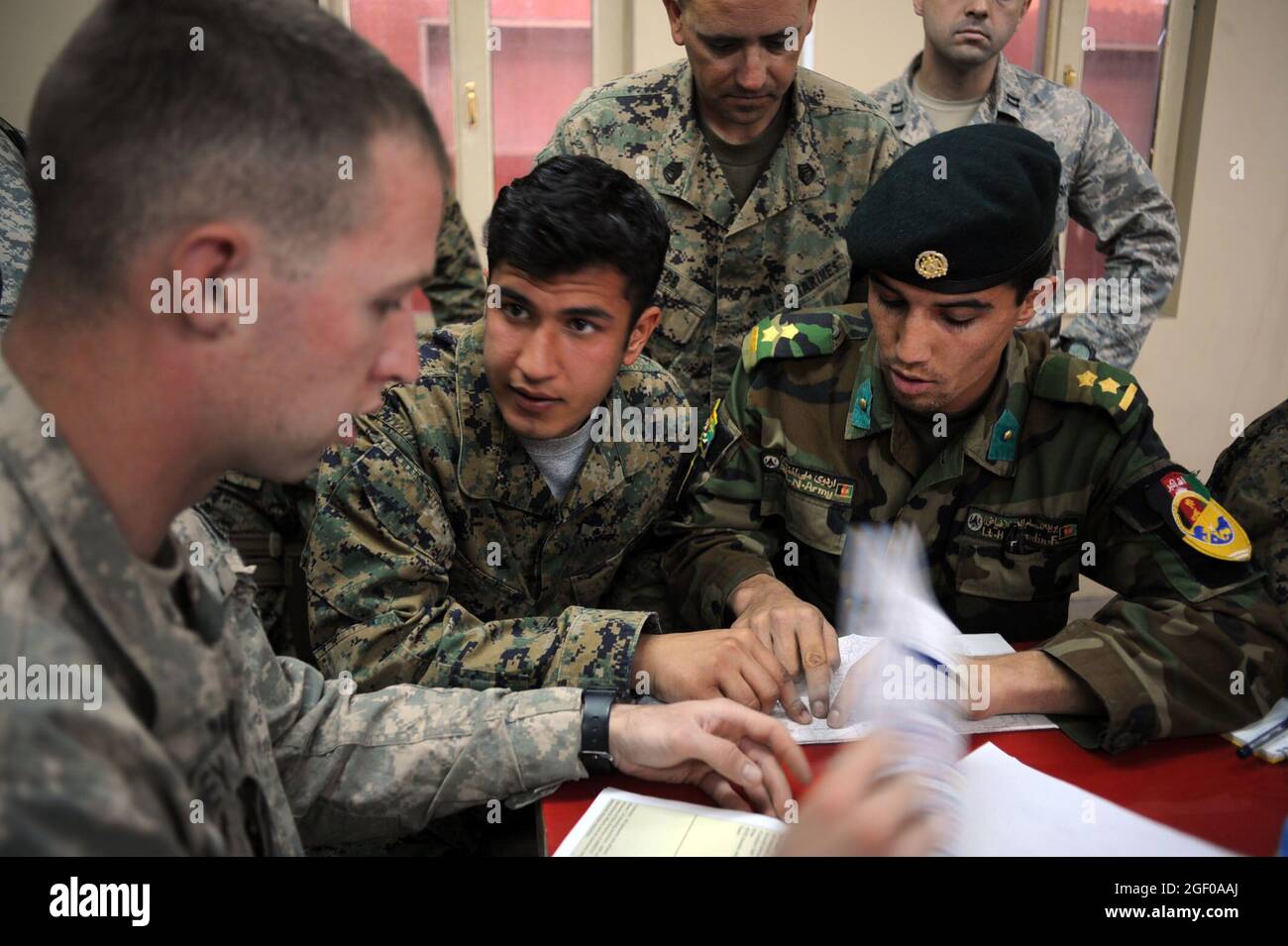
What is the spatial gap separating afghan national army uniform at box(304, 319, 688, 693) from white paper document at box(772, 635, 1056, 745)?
24 cm

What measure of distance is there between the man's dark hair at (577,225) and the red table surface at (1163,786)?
0.82m

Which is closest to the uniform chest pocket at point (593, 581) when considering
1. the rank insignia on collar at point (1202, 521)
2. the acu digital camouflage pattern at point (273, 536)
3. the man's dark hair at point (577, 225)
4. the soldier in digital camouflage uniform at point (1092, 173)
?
the man's dark hair at point (577, 225)

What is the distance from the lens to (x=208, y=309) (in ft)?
2.18

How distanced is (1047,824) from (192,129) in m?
1.03

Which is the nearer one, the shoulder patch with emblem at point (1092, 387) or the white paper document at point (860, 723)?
the white paper document at point (860, 723)

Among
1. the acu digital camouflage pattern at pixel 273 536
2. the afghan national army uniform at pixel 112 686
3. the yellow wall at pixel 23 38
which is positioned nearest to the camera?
the afghan national army uniform at pixel 112 686

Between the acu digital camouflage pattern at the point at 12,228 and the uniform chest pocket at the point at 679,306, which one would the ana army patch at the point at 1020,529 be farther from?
the acu digital camouflage pattern at the point at 12,228

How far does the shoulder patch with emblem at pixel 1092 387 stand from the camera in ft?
5.55

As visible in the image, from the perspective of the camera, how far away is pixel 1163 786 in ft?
3.89

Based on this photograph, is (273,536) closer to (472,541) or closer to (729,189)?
(472,541)

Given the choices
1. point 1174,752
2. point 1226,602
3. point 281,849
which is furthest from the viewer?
point 1226,602
